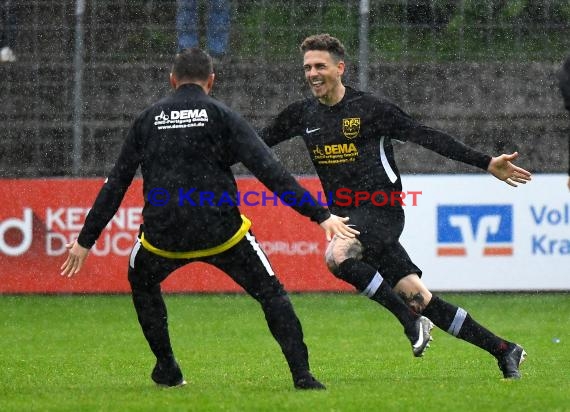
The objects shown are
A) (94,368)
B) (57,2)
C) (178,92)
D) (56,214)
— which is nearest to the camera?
(178,92)

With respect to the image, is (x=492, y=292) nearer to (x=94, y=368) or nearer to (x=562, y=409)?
(x=94, y=368)

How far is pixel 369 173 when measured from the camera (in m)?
9.12

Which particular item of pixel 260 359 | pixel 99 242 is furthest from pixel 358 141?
pixel 99 242

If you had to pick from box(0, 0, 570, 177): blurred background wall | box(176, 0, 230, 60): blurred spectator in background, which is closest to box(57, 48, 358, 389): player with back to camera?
box(0, 0, 570, 177): blurred background wall

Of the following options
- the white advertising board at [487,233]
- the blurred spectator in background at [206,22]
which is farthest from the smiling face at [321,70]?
the blurred spectator in background at [206,22]

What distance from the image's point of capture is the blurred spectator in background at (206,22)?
16734 millimetres

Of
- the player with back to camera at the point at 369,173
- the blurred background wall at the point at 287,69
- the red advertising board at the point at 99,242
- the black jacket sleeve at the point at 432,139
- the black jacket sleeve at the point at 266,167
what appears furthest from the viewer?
the blurred background wall at the point at 287,69

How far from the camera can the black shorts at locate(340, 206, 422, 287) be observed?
9000 mm

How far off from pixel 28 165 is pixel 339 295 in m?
4.10

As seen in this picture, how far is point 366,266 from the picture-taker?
8.84m

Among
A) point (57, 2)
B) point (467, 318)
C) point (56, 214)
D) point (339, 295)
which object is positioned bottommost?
point (339, 295)

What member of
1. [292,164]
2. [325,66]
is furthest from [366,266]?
[292,164]

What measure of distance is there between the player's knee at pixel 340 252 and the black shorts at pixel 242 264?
3.47 ft

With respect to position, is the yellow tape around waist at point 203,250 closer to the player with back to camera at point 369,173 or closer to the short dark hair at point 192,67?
the short dark hair at point 192,67
